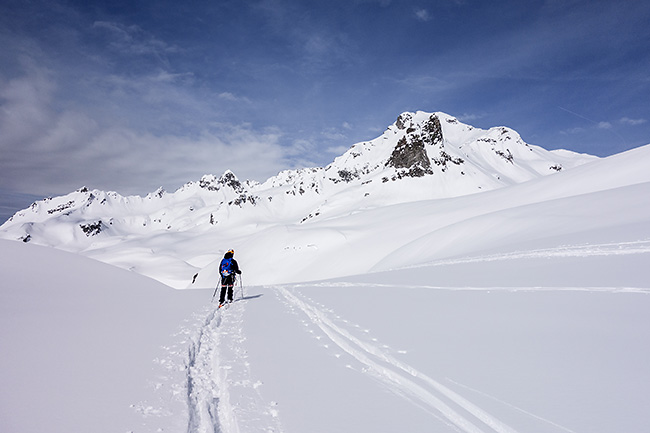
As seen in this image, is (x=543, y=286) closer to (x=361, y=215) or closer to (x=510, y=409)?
(x=510, y=409)

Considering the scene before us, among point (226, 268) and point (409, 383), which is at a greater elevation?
point (226, 268)

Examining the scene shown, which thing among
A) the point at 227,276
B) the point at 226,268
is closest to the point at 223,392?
the point at 227,276

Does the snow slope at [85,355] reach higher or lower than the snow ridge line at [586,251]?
lower

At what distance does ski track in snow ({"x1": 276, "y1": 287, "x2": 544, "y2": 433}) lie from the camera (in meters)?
3.94

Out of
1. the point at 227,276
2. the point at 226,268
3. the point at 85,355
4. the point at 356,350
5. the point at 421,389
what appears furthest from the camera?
the point at 226,268

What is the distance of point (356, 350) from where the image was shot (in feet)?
21.6

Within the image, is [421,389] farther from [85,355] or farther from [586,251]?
[586,251]

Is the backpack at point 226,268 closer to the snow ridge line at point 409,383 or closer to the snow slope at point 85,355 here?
the snow slope at point 85,355

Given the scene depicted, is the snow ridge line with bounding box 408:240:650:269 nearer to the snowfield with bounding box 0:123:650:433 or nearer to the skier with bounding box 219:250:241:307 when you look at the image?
the snowfield with bounding box 0:123:650:433

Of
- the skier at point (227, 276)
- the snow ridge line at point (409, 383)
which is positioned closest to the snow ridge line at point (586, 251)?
the snow ridge line at point (409, 383)

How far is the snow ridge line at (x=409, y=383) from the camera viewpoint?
3.93 meters

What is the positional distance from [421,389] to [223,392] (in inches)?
124

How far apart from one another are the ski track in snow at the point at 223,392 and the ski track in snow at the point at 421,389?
205cm

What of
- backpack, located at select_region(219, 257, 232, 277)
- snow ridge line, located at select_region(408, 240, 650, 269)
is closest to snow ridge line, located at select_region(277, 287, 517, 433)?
backpack, located at select_region(219, 257, 232, 277)
